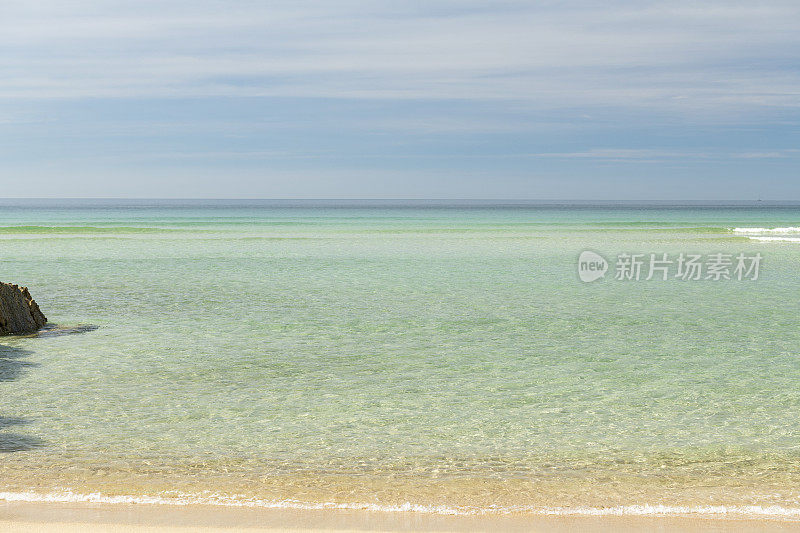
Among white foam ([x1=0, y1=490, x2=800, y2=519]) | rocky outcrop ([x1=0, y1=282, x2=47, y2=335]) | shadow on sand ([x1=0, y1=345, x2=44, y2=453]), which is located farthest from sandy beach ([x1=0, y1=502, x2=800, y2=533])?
rocky outcrop ([x1=0, y1=282, x2=47, y2=335])

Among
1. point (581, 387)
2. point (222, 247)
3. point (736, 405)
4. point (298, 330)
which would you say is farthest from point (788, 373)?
point (222, 247)

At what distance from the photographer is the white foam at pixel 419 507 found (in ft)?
18.0

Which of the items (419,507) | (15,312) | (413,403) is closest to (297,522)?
(419,507)

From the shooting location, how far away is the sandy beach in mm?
5207

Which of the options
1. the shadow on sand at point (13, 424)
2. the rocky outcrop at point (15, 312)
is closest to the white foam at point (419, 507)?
the shadow on sand at point (13, 424)

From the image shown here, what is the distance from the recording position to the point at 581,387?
9.12 metres

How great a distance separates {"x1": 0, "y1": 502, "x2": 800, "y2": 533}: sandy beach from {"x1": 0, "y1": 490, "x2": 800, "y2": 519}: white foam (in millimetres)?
77

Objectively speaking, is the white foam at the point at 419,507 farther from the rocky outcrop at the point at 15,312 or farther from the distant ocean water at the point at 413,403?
the rocky outcrop at the point at 15,312

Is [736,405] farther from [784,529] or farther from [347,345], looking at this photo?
[347,345]

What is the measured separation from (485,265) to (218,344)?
17.0 m

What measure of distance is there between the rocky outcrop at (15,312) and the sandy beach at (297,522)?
303 inches

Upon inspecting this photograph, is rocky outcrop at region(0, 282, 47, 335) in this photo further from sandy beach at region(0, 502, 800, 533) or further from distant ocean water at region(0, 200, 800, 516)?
sandy beach at region(0, 502, 800, 533)

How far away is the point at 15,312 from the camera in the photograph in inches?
494

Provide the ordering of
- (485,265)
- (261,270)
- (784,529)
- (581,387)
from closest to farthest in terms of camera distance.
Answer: (784,529), (581,387), (261,270), (485,265)
